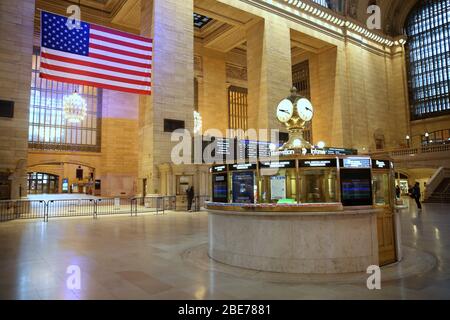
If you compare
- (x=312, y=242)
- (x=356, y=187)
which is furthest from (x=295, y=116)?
(x=312, y=242)

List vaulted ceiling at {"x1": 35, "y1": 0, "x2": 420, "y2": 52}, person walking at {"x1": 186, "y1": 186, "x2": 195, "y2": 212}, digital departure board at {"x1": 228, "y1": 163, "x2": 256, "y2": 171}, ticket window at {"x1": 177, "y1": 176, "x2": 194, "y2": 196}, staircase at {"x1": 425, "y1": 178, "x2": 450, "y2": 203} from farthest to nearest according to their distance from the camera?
vaulted ceiling at {"x1": 35, "y1": 0, "x2": 420, "y2": 52} → staircase at {"x1": 425, "y1": 178, "x2": 450, "y2": 203} → ticket window at {"x1": 177, "y1": 176, "x2": 194, "y2": 196} → person walking at {"x1": 186, "y1": 186, "x2": 195, "y2": 212} → digital departure board at {"x1": 228, "y1": 163, "x2": 256, "y2": 171}

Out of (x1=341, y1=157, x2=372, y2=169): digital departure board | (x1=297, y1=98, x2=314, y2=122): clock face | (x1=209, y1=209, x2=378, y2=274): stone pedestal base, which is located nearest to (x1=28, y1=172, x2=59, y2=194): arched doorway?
(x1=297, y1=98, x2=314, y2=122): clock face

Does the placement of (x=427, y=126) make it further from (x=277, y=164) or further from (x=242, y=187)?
(x=277, y=164)

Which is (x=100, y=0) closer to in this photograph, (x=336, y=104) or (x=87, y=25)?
(x=87, y=25)

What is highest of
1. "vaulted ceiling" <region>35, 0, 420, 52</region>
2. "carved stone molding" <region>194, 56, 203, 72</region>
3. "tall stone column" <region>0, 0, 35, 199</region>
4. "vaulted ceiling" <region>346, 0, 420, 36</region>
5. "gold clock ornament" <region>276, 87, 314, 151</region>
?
"vaulted ceiling" <region>346, 0, 420, 36</region>

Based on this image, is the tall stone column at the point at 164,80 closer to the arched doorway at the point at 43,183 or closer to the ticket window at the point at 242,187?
the ticket window at the point at 242,187

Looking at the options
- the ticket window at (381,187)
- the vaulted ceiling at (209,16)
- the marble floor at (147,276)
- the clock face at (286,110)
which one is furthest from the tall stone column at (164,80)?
the ticket window at (381,187)

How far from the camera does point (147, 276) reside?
463 cm

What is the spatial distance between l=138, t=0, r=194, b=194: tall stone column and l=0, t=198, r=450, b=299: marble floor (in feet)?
34.7

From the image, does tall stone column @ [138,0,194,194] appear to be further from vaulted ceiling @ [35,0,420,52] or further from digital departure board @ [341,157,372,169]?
digital departure board @ [341,157,372,169]

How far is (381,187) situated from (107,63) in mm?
13965

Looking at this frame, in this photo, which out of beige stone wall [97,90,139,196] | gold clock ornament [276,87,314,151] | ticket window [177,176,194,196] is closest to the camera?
gold clock ornament [276,87,314,151]

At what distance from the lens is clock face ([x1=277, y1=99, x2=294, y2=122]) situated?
23.0 feet
